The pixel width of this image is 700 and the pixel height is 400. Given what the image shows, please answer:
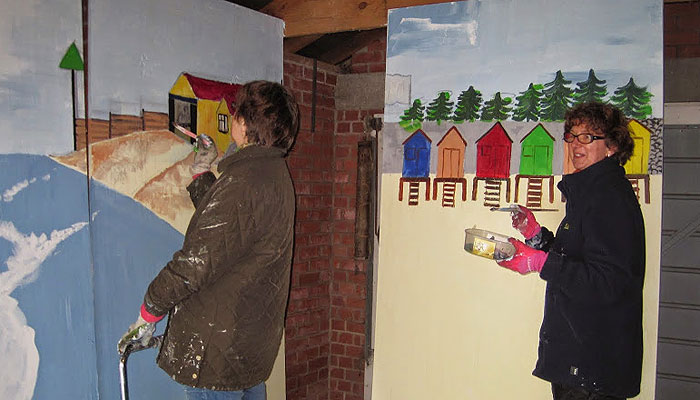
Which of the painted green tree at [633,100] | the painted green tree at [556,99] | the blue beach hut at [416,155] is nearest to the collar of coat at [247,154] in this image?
the blue beach hut at [416,155]

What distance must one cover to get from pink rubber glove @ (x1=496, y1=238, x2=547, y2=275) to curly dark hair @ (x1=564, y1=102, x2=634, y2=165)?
40cm

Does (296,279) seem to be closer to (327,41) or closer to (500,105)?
(327,41)

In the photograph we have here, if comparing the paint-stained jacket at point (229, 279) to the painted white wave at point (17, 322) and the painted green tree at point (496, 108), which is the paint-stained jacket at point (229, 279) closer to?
the painted white wave at point (17, 322)

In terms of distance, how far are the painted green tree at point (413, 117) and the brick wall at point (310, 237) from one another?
1200mm

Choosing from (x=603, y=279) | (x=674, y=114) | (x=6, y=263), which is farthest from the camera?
(x=674, y=114)

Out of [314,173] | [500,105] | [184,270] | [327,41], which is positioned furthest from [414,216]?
[327,41]

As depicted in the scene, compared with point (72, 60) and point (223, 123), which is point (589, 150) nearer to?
point (223, 123)

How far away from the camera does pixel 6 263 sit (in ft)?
5.89

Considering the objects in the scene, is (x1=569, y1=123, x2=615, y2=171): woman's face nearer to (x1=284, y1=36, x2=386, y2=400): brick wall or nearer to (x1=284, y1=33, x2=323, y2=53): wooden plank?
(x1=284, y1=33, x2=323, y2=53): wooden plank

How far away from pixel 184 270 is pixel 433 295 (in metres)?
1.11

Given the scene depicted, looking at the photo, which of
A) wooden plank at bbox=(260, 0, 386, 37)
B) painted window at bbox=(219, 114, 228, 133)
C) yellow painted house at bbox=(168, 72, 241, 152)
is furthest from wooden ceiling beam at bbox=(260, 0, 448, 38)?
painted window at bbox=(219, 114, 228, 133)

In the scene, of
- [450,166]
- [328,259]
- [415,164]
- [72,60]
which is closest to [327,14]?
[415,164]

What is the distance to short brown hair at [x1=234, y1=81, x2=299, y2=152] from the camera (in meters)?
1.85

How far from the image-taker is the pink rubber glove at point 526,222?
211 centimetres
